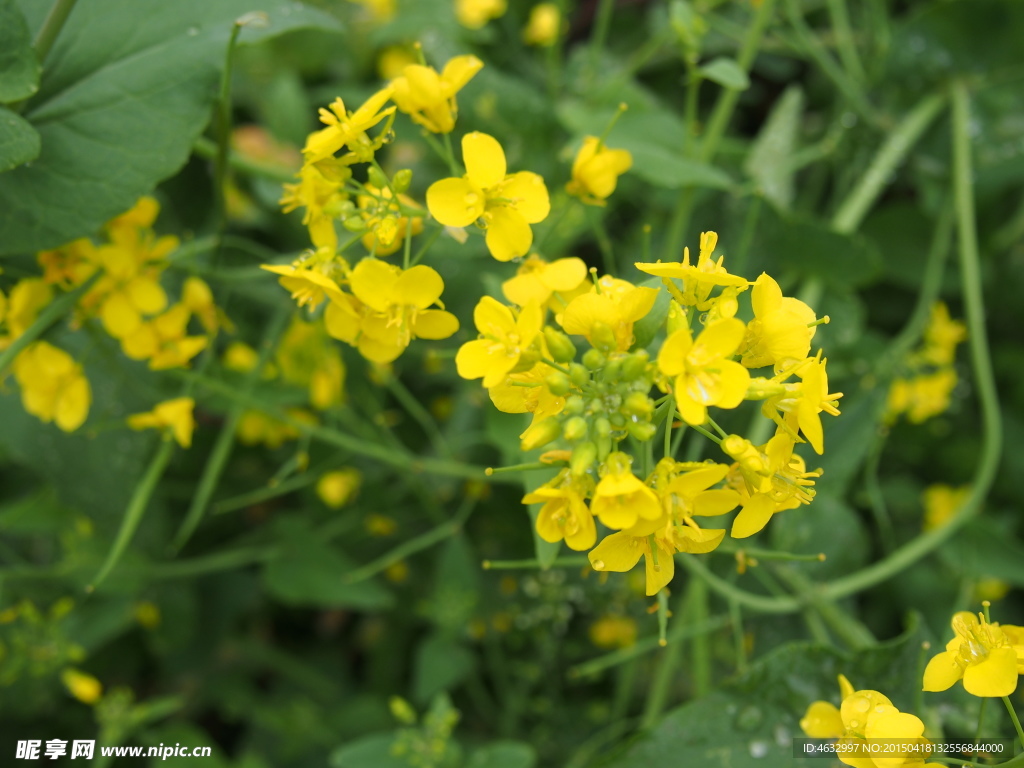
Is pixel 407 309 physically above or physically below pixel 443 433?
above

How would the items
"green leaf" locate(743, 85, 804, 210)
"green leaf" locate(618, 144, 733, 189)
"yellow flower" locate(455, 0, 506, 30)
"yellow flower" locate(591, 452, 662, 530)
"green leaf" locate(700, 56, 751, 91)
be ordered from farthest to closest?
1. "yellow flower" locate(455, 0, 506, 30)
2. "green leaf" locate(743, 85, 804, 210)
3. "green leaf" locate(618, 144, 733, 189)
4. "green leaf" locate(700, 56, 751, 91)
5. "yellow flower" locate(591, 452, 662, 530)

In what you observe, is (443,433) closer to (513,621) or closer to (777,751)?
(513,621)

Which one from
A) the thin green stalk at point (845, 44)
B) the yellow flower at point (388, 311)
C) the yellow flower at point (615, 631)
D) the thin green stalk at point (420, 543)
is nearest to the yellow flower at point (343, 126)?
the yellow flower at point (388, 311)

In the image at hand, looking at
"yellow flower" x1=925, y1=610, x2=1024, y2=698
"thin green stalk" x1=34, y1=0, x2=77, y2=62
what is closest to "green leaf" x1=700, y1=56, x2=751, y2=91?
"yellow flower" x1=925, y1=610, x2=1024, y2=698

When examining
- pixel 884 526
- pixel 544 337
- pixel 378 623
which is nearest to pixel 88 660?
pixel 378 623

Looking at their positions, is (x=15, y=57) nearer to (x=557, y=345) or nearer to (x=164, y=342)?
(x=164, y=342)

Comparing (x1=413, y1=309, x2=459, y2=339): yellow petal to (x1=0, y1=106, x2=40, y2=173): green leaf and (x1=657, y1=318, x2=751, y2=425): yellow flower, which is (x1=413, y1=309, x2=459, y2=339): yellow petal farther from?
(x1=0, y1=106, x2=40, y2=173): green leaf
